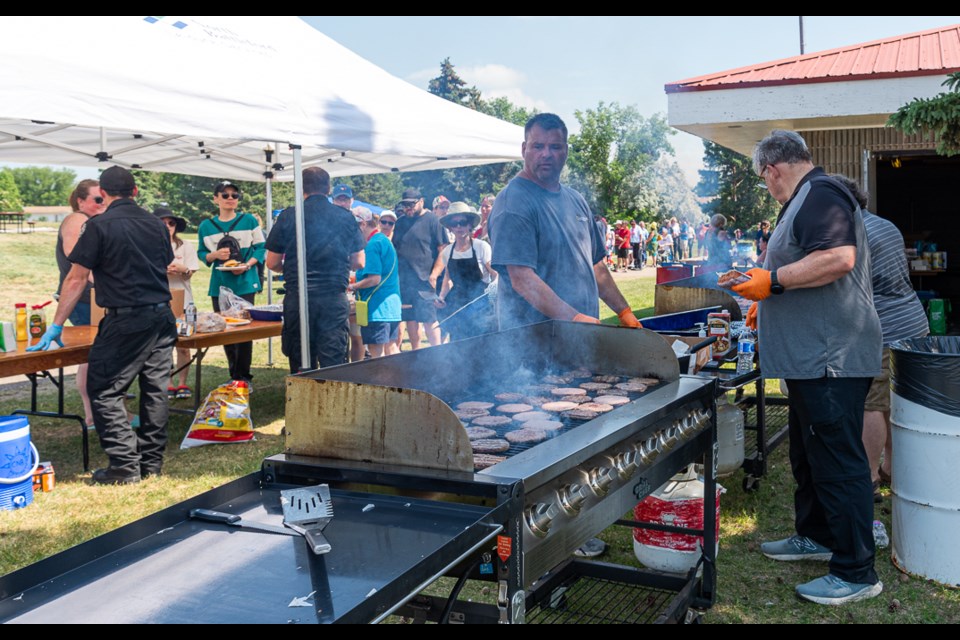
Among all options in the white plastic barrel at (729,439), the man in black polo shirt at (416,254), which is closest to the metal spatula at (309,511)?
the white plastic barrel at (729,439)

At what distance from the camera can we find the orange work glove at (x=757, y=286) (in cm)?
331

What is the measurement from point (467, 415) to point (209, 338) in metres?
4.04

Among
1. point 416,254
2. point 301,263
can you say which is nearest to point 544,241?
point 301,263

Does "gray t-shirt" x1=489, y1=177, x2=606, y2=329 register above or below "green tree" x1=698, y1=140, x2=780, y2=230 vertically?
below

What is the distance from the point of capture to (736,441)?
15.1 feet

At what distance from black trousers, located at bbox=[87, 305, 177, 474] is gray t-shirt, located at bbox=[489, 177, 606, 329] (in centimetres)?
253

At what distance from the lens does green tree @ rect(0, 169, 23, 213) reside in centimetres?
4300

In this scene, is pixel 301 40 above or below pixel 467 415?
above

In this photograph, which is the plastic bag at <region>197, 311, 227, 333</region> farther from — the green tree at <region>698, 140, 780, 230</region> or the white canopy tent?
the green tree at <region>698, 140, 780, 230</region>

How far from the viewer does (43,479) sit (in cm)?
516

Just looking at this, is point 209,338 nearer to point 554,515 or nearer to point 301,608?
point 554,515

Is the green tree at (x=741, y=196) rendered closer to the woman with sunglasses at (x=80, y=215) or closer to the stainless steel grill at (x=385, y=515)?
the woman with sunglasses at (x=80, y=215)

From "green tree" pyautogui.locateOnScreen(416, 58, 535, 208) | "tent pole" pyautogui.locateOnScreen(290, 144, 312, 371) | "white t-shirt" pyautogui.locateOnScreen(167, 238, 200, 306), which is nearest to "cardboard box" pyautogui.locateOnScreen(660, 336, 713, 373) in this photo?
"tent pole" pyautogui.locateOnScreen(290, 144, 312, 371)

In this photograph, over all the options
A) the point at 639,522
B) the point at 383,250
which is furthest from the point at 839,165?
the point at 639,522
